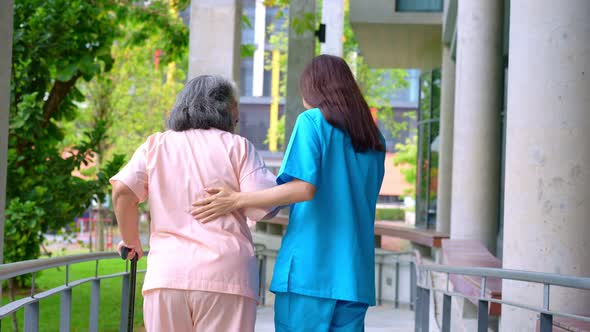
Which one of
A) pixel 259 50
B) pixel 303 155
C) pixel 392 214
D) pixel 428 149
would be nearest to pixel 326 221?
pixel 303 155

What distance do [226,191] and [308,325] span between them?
501mm

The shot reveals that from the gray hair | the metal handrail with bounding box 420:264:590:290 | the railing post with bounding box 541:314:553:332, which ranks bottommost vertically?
the railing post with bounding box 541:314:553:332

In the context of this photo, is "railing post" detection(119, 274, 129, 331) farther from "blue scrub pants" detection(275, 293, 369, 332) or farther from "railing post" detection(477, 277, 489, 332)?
"blue scrub pants" detection(275, 293, 369, 332)

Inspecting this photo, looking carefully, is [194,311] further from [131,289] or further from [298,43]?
[298,43]

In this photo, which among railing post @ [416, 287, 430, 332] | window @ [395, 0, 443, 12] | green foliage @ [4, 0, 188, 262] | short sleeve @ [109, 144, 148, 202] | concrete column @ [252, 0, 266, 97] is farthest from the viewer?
concrete column @ [252, 0, 266, 97]

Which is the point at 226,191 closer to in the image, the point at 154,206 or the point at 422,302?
the point at 154,206

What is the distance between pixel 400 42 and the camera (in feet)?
75.8

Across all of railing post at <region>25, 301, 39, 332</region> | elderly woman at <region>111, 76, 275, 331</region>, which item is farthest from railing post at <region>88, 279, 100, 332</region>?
elderly woman at <region>111, 76, 275, 331</region>

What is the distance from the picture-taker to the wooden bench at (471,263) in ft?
19.1

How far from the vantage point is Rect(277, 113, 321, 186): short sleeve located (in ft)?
9.51

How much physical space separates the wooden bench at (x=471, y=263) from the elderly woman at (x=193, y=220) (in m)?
2.78

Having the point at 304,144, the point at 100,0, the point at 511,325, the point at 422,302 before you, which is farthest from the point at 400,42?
the point at 304,144

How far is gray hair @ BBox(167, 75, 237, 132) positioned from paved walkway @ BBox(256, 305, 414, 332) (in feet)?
23.5

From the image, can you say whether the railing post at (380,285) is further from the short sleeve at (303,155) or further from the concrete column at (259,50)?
the concrete column at (259,50)
